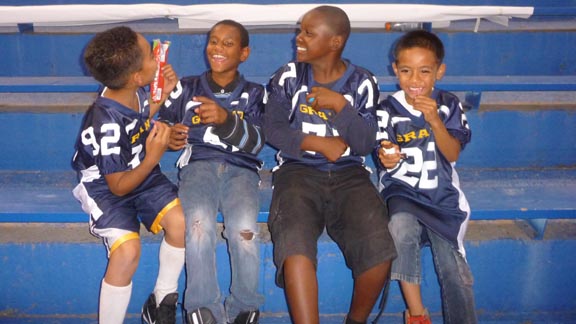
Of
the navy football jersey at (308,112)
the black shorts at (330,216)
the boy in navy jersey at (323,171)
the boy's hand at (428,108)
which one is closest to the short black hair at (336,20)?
the boy in navy jersey at (323,171)

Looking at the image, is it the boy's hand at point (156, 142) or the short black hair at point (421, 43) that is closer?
the boy's hand at point (156, 142)

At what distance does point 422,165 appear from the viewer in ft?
7.30

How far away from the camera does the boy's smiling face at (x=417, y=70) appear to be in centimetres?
222

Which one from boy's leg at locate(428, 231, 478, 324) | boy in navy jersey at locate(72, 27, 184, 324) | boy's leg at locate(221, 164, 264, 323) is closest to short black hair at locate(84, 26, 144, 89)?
boy in navy jersey at locate(72, 27, 184, 324)

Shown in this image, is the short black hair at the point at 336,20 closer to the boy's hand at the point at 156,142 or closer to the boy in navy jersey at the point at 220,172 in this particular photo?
the boy in navy jersey at the point at 220,172

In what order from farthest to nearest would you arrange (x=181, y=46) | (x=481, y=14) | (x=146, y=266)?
(x=181, y=46)
(x=481, y=14)
(x=146, y=266)

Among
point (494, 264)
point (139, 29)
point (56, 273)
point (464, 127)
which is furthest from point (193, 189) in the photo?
point (139, 29)

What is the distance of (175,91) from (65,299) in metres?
1.02

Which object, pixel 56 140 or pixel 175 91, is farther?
pixel 56 140

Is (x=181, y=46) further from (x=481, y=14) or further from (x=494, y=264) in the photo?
(x=494, y=264)

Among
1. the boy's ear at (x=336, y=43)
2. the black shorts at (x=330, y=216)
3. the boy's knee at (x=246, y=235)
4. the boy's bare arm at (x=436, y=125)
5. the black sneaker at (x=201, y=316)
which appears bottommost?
the black sneaker at (x=201, y=316)

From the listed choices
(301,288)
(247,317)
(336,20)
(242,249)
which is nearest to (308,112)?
(336,20)

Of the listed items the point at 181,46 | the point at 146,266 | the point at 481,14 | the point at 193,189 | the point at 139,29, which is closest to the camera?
the point at 193,189

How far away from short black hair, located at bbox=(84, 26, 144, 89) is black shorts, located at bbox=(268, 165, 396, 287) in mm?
730
